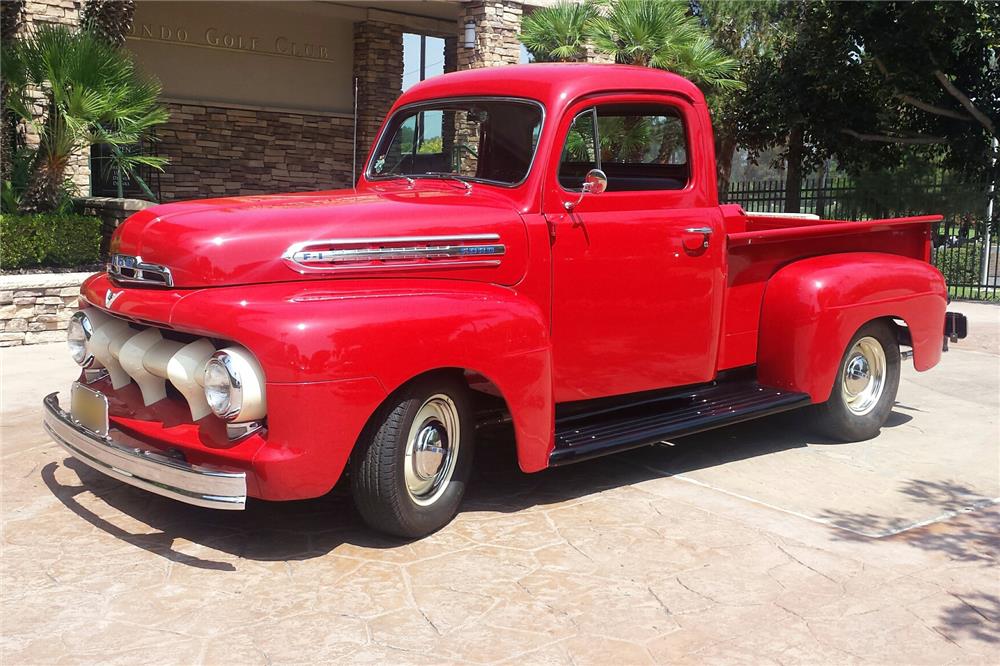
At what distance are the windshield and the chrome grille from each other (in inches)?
62.8

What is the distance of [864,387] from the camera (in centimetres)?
628

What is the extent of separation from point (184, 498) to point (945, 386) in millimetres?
6111

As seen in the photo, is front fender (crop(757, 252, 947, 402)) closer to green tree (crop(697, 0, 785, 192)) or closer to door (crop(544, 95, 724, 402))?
door (crop(544, 95, 724, 402))

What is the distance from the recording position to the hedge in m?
9.85

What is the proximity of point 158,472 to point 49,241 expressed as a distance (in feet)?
23.7

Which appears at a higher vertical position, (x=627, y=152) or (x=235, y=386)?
(x=627, y=152)

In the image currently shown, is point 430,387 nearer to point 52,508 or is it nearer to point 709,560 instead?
point 709,560

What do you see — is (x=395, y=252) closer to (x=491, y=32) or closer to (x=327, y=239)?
(x=327, y=239)

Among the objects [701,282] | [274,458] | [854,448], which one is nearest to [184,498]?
[274,458]

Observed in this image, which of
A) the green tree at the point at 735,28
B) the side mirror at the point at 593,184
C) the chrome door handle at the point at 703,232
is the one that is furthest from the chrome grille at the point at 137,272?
the green tree at the point at 735,28

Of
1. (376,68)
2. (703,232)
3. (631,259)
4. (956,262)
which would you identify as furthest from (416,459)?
(376,68)

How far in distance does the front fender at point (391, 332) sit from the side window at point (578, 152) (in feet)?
2.32

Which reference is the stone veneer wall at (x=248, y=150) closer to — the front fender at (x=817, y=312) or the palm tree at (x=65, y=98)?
the palm tree at (x=65, y=98)

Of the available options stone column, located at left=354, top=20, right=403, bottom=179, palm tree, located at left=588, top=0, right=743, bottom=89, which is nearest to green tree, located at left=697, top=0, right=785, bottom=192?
palm tree, located at left=588, top=0, right=743, bottom=89
